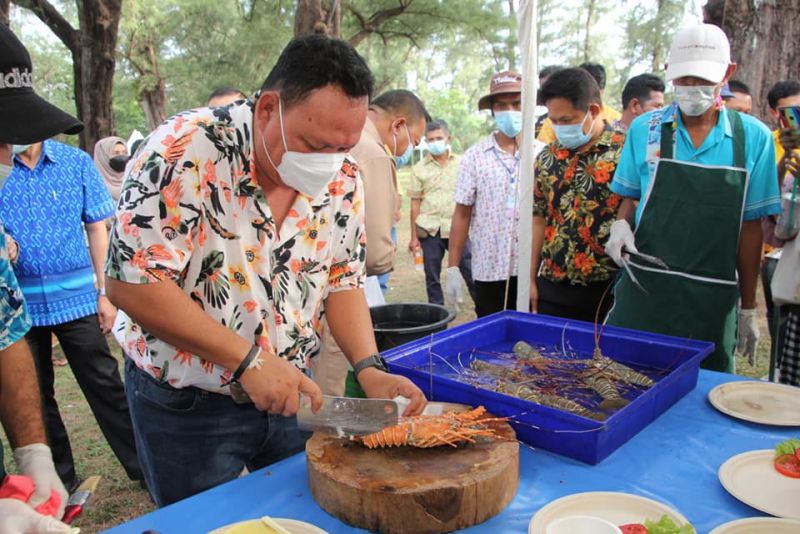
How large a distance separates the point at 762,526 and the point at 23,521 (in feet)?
5.53

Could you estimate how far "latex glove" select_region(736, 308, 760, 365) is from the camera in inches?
124

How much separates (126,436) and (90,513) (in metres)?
0.46

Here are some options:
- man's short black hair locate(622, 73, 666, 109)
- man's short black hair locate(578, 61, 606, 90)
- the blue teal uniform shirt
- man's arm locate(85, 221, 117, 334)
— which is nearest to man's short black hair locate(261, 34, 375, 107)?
the blue teal uniform shirt

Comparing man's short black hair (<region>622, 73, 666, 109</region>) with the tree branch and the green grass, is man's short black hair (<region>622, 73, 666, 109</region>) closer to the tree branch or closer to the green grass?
the green grass

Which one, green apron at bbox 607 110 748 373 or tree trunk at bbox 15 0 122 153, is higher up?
tree trunk at bbox 15 0 122 153

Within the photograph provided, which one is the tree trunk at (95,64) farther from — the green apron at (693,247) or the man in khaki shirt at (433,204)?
the green apron at (693,247)

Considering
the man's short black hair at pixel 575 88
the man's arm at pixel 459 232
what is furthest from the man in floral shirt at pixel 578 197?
the man's arm at pixel 459 232

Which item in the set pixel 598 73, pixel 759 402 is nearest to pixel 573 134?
pixel 759 402

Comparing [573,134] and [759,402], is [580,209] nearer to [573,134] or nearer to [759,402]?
[573,134]

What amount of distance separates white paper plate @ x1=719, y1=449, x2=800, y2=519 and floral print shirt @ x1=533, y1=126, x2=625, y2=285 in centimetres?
174

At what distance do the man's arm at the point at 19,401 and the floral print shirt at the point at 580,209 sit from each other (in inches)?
106

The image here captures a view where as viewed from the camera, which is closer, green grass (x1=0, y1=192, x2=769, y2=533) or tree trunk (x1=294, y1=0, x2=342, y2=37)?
green grass (x1=0, y1=192, x2=769, y2=533)

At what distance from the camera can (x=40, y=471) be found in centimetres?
157

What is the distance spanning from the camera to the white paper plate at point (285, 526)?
4.58 feet
